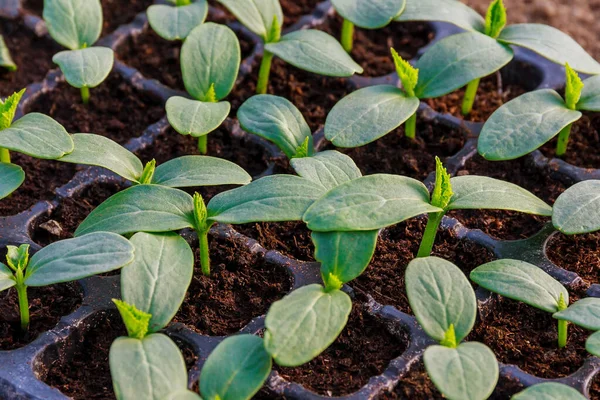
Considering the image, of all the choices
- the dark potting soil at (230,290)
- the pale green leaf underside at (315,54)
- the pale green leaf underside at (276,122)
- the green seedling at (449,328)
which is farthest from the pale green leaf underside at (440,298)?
the pale green leaf underside at (315,54)

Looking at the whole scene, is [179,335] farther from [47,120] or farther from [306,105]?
[306,105]

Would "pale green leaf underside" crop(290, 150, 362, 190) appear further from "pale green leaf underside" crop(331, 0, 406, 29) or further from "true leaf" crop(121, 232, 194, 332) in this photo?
"pale green leaf underside" crop(331, 0, 406, 29)

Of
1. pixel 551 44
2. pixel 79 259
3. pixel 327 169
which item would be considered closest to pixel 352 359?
pixel 327 169

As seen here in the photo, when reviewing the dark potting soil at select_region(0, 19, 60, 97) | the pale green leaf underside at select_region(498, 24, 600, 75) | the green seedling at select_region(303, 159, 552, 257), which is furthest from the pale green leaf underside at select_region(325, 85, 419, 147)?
the dark potting soil at select_region(0, 19, 60, 97)

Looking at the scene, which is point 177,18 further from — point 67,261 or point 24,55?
point 67,261

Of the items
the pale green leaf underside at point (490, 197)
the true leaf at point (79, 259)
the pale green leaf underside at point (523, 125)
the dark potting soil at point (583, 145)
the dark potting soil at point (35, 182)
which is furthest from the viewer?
the dark potting soil at point (583, 145)

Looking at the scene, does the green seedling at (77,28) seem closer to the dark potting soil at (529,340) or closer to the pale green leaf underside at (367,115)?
the pale green leaf underside at (367,115)

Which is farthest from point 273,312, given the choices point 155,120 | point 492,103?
point 492,103
